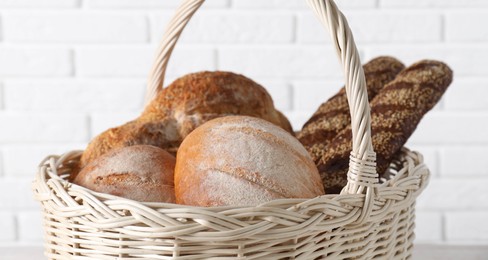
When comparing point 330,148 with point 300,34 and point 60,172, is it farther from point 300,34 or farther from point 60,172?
point 300,34

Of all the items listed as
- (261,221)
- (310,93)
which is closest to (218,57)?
(310,93)

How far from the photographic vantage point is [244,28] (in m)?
2.08

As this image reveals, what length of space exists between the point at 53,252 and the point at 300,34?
1210mm

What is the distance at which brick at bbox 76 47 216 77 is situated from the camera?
2.09m

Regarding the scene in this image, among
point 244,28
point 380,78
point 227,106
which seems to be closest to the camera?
point 227,106

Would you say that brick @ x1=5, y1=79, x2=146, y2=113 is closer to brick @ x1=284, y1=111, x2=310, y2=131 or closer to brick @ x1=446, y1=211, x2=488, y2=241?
brick @ x1=284, y1=111, x2=310, y2=131

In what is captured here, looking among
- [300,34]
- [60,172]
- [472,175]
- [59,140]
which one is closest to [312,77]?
[300,34]

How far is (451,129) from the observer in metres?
2.11

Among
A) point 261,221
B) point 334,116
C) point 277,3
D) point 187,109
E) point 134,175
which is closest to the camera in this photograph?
point 261,221

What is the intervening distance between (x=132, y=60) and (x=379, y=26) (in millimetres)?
803

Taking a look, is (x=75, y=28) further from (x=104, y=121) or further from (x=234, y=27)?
(x=234, y=27)

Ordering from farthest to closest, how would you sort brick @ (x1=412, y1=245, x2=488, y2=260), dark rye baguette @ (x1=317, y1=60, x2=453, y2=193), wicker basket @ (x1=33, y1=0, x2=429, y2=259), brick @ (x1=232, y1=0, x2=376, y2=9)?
brick @ (x1=232, y1=0, x2=376, y2=9) → brick @ (x1=412, y1=245, x2=488, y2=260) → dark rye baguette @ (x1=317, y1=60, x2=453, y2=193) → wicker basket @ (x1=33, y1=0, x2=429, y2=259)

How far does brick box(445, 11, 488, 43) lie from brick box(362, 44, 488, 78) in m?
0.03

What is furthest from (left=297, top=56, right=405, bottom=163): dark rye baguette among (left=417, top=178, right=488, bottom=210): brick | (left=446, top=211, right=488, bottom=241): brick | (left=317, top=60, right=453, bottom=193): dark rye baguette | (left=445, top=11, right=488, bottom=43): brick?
(left=446, top=211, right=488, bottom=241): brick
